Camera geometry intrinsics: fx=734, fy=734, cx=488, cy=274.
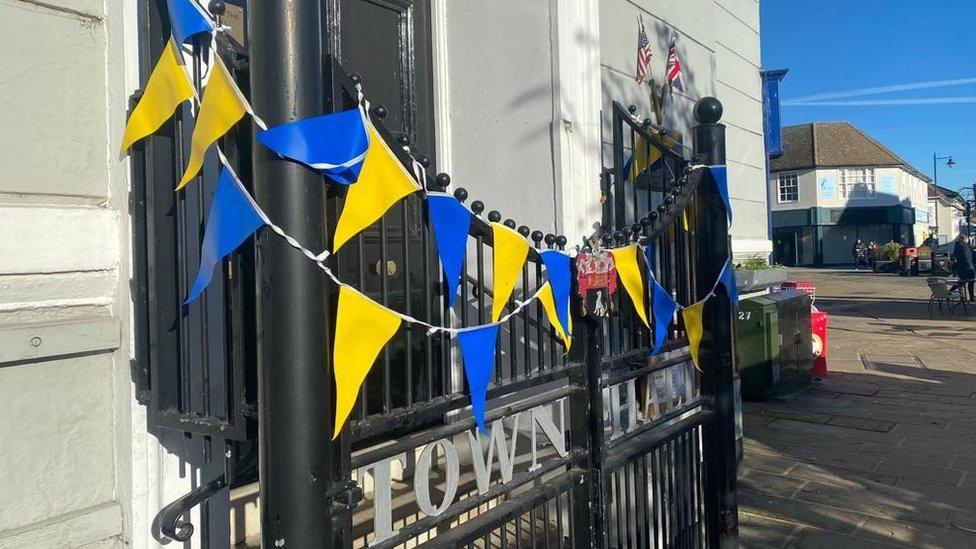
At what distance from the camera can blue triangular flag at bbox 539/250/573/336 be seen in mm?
2604

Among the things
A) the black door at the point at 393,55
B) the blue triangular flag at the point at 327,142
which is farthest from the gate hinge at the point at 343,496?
the black door at the point at 393,55

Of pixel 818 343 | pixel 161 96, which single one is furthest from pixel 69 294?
pixel 818 343

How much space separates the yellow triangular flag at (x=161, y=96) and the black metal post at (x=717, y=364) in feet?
8.15

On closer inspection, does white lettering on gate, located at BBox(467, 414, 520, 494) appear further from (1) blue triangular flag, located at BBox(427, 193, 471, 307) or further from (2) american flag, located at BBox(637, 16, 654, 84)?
(2) american flag, located at BBox(637, 16, 654, 84)

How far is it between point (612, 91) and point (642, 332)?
178cm

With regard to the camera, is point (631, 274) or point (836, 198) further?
point (836, 198)

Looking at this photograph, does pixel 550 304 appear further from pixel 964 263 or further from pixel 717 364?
pixel 964 263

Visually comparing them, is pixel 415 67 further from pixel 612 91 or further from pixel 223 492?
pixel 223 492

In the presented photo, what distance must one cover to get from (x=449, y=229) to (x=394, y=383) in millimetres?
1766

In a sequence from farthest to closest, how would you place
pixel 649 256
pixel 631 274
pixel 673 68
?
pixel 673 68
pixel 649 256
pixel 631 274

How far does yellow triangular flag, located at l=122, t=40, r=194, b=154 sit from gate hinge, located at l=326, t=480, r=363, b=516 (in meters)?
1.13

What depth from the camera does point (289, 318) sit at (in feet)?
5.56

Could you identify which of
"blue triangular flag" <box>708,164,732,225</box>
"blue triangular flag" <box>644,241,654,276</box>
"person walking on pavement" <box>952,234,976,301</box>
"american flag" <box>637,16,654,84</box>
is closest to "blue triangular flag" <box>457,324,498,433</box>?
"blue triangular flag" <box>644,241,654,276</box>

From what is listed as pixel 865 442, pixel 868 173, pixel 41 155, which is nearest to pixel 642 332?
pixel 41 155
